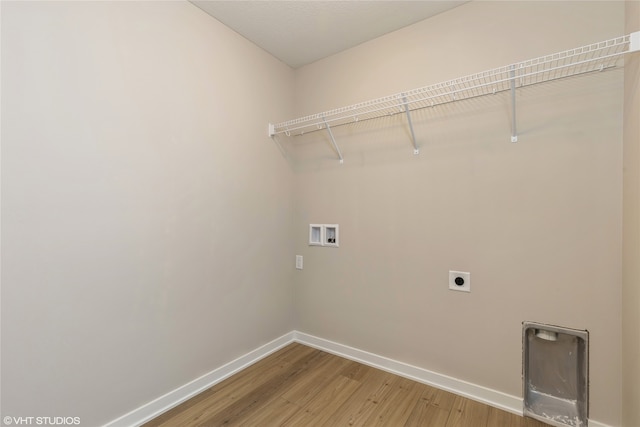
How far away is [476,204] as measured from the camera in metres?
1.73

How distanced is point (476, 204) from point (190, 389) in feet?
6.87

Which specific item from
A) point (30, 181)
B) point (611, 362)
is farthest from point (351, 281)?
point (30, 181)

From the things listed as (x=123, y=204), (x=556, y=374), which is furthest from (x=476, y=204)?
(x=123, y=204)

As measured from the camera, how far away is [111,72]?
1.44m

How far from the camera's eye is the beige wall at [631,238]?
1.14 metres

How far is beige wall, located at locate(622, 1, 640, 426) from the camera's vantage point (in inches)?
44.9

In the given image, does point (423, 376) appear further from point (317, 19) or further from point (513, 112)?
point (317, 19)

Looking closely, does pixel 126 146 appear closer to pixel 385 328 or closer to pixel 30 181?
pixel 30 181

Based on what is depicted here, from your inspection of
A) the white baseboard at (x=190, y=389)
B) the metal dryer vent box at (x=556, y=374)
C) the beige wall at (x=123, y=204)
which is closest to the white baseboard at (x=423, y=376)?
the metal dryer vent box at (x=556, y=374)

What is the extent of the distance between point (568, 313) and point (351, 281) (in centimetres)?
129

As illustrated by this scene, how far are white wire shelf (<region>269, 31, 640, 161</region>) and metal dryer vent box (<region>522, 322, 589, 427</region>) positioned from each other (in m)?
1.10

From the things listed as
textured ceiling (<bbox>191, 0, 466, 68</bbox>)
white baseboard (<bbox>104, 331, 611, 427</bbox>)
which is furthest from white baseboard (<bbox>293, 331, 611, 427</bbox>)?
textured ceiling (<bbox>191, 0, 466, 68</bbox>)

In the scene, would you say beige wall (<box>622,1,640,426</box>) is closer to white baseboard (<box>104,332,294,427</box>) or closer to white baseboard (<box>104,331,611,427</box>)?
white baseboard (<box>104,331,611,427</box>)

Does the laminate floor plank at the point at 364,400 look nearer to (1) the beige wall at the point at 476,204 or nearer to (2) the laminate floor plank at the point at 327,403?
(2) the laminate floor plank at the point at 327,403
